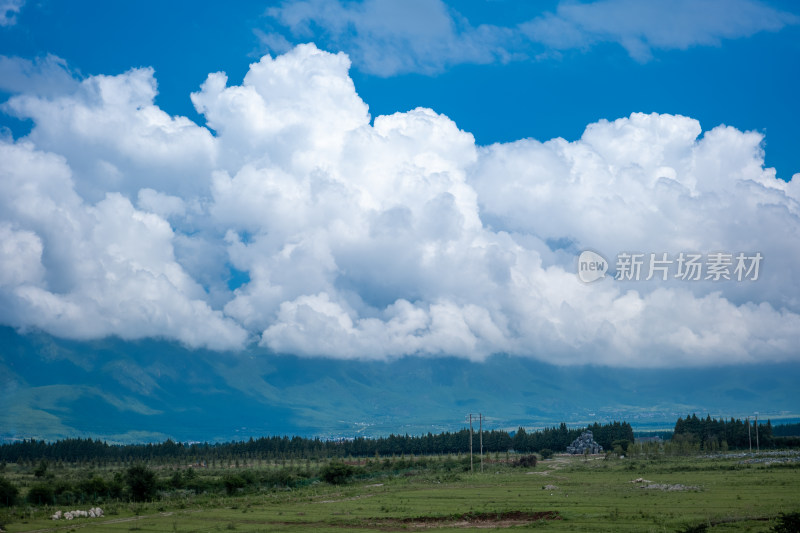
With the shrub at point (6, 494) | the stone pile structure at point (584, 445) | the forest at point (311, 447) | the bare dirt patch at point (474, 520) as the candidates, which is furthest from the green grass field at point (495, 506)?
the forest at point (311, 447)

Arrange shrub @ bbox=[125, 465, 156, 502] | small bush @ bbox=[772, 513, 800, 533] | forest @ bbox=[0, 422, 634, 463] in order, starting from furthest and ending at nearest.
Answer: forest @ bbox=[0, 422, 634, 463], shrub @ bbox=[125, 465, 156, 502], small bush @ bbox=[772, 513, 800, 533]

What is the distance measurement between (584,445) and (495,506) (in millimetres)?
108220

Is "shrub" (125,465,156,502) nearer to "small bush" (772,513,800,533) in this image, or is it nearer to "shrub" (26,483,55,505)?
"shrub" (26,483,55,505)

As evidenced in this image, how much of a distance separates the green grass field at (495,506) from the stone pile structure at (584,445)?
69.5 meters

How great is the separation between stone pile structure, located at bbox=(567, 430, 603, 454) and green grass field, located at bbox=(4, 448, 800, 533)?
69.5m

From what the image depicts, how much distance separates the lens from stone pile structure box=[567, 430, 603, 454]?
155375 mm

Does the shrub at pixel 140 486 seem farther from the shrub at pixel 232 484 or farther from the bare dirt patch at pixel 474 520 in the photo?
the bare dirt patch at pixel 474 520

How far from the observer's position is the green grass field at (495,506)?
145ft

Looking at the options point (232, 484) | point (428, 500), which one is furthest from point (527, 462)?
point (428, 500)

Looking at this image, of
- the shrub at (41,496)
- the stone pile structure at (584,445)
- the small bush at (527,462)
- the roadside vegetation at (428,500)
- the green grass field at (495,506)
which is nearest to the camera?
the green grass field at (495,506)

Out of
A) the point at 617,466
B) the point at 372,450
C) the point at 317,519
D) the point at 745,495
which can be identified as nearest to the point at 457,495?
the point at 317,519

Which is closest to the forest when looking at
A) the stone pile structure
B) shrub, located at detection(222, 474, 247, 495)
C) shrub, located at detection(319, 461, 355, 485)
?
the stone pile structure

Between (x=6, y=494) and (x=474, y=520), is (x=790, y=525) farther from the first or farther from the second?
(x=6, y=494)

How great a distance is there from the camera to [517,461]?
11669 centimetres
